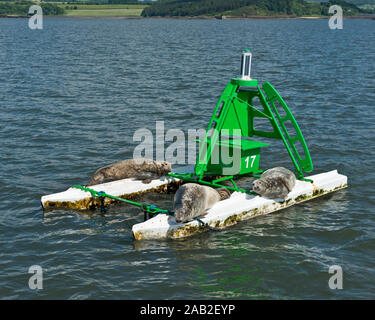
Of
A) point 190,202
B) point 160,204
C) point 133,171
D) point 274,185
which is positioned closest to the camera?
point 190,202

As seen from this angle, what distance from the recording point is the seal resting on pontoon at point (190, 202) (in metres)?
13.5

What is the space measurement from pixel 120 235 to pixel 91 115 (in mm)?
15520

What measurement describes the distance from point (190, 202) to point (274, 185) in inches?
131

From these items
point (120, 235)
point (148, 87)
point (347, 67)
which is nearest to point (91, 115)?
point (148, 87)

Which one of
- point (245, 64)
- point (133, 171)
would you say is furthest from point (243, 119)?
point (133, 171)

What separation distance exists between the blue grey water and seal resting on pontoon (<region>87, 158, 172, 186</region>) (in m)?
1.11

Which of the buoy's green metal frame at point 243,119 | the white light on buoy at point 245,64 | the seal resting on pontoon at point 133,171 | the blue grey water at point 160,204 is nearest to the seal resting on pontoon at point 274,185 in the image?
the blue grey water at point 160,204

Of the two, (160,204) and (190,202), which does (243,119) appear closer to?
(160,204)

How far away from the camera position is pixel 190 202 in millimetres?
13711

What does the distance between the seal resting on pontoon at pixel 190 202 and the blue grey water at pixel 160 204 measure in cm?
72

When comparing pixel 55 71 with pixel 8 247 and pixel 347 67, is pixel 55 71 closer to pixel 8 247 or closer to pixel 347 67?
pixel 347 67

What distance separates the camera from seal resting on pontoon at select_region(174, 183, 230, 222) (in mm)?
13539

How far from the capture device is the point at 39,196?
16.7m
